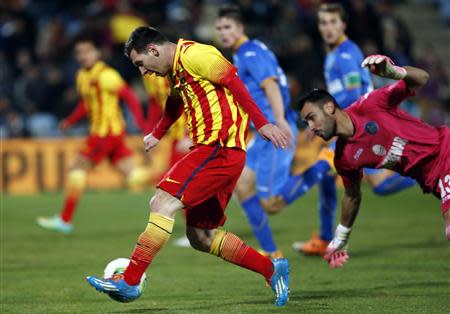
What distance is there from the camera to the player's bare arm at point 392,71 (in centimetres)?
659

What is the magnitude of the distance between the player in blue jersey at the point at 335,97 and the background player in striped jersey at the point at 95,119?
3.54m

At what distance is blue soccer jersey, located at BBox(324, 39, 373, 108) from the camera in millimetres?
10070

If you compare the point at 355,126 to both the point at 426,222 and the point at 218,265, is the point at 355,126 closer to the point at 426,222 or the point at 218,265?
the point at 218,265

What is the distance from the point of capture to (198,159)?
23.3 ft

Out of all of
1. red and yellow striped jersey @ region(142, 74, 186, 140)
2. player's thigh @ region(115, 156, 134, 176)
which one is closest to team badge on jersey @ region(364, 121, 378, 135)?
red and yellow striped jersey @ region(142, 74, 186, 140)

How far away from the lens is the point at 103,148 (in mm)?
13258

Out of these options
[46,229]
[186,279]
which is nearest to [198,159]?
[186,279]

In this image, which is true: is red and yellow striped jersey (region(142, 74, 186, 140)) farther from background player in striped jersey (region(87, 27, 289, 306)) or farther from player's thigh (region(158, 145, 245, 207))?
player's thigh (region(158, 145, 245, 207))

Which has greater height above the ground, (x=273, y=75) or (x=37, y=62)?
(x=273, y=75)

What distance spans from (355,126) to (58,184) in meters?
12.1

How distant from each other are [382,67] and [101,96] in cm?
713

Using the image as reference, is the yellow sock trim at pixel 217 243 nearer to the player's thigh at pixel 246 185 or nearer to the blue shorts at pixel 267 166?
the player's thigh at pixel 246 185

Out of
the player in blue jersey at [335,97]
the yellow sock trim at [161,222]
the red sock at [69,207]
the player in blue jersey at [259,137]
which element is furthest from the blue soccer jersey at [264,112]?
the red sock at [69,207]

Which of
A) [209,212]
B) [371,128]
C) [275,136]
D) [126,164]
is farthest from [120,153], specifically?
[275,136]
